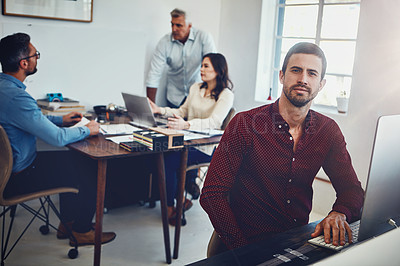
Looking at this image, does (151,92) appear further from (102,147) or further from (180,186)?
(102,147)

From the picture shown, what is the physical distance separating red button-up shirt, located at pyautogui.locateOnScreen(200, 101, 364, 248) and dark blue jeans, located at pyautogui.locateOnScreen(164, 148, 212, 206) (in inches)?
60.3

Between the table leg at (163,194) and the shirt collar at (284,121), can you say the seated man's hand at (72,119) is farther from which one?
the shirt collar at (284,121)

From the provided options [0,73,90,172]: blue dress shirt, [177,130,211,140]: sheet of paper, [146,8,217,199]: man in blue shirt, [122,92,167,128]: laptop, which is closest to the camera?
[0,73,90,172]: blue dress shirt

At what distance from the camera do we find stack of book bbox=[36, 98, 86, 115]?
3271mm

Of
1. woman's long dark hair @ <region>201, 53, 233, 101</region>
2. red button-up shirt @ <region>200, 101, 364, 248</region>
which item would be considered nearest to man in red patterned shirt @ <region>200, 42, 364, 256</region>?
red button-up shirt @ <region>200, 101, 364, 248</region>

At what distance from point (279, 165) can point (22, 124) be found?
1.50 m

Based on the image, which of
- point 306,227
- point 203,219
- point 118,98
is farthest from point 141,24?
point 306,227

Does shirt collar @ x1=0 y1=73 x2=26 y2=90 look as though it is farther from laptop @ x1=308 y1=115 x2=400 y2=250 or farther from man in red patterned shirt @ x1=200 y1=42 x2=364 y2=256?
laptop @ x1=308 y1=115 x2=400 y2=250

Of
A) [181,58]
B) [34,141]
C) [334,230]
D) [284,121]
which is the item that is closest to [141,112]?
[34,141]

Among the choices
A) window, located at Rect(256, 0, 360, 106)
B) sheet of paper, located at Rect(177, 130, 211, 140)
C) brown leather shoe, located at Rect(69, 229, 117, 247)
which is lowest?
brown leather shoe, located at Rect(69, 229, 117, 247)

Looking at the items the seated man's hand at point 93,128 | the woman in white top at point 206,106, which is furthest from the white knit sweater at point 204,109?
the seated man's hand at point 93,128

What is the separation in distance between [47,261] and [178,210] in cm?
89

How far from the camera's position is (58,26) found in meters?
3.58

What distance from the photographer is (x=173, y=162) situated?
10.6ft
